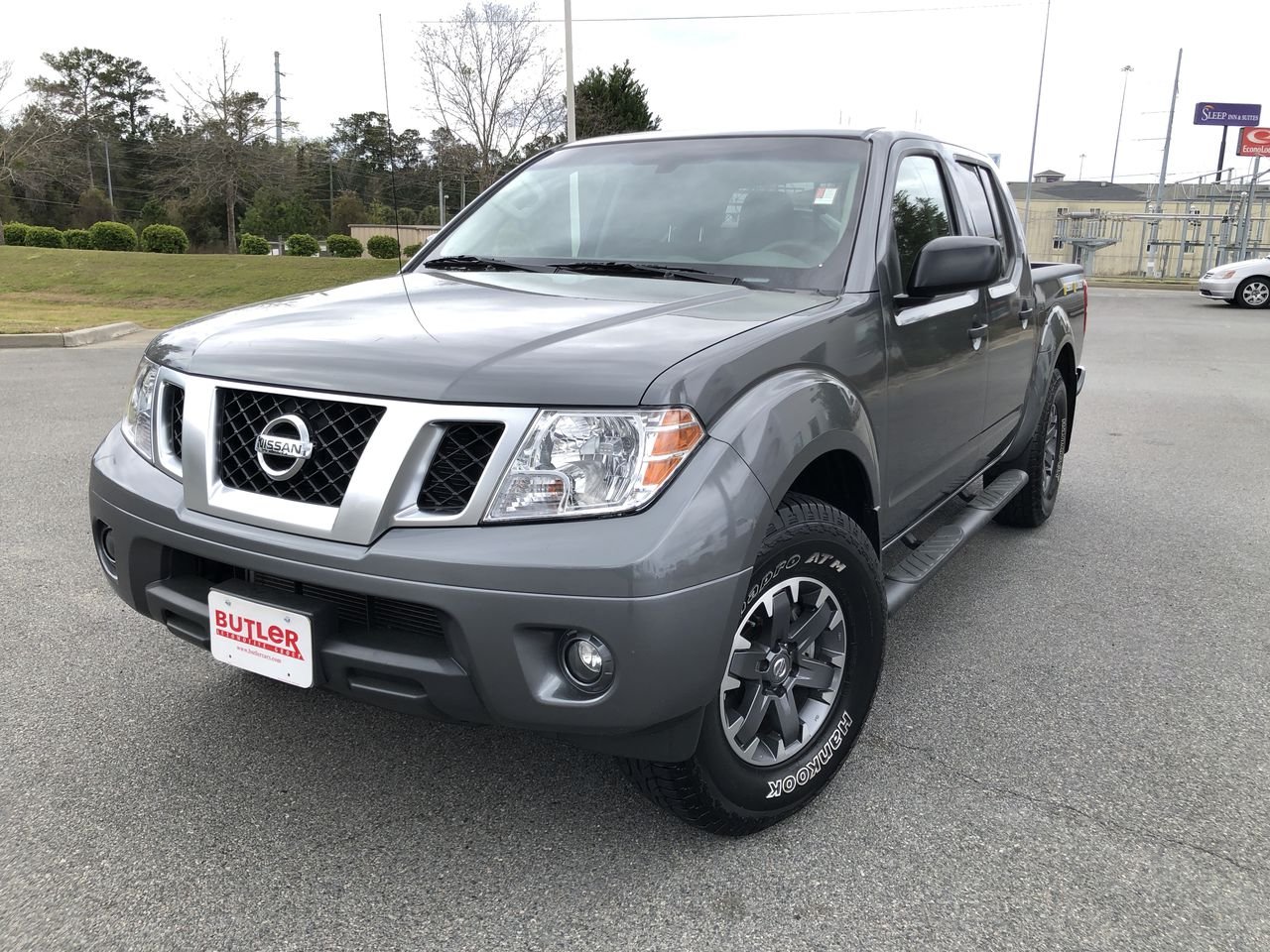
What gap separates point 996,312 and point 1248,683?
1.54 m

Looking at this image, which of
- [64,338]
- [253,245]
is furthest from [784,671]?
[253,245]

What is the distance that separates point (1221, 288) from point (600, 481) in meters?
22.6

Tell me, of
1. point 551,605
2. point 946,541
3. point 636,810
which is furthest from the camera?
point 946,541

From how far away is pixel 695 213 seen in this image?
3.10 metres

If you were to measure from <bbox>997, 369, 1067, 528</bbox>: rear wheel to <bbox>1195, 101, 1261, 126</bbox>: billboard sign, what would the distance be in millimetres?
42213

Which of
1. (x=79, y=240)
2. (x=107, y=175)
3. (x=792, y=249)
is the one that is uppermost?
(x=107, y=175)

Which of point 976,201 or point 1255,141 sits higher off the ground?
point 1255,141

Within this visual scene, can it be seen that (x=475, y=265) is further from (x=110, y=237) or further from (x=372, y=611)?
(x=110, y=237)

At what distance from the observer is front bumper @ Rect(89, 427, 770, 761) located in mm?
1833

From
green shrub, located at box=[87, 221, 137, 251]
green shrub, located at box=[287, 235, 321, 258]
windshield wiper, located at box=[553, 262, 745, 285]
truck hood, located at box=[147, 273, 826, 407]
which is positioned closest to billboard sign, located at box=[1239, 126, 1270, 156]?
green shrub, located at box=[287, 235, 321, 258]

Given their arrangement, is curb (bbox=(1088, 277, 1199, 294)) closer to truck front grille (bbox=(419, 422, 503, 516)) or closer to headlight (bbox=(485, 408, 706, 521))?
headlight (bbox=(485, 408, 706, 521))

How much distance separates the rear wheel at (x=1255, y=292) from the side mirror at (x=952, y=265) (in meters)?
20.9

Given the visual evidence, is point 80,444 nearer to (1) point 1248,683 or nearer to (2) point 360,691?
(2) point 360,691

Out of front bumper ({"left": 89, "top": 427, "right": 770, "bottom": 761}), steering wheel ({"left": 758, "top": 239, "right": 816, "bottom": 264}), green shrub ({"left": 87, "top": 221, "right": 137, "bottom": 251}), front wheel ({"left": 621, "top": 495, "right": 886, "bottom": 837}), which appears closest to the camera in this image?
front bumper ({"left": 89, "top": 427, "right": 770, "bottom": 761})
